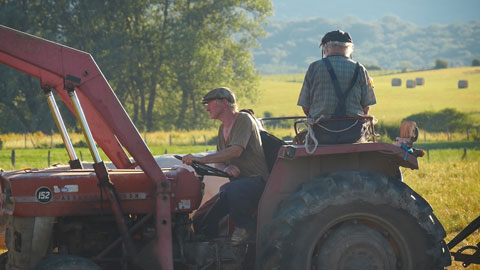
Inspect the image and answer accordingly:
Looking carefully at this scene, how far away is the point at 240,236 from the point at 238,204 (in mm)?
246

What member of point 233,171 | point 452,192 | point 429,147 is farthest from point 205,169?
point 429,147

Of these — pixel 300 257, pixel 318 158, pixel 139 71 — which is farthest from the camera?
pixel 139 71

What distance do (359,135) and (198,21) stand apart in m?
43.6

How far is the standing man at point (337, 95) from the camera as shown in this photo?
5.67 metres

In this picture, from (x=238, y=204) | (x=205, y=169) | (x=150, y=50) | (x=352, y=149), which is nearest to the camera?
(x=352, y=149)

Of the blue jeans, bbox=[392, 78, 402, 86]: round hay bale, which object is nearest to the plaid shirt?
the blue jeans

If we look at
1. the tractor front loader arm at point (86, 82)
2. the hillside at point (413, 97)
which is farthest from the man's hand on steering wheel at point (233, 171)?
the hillside at point (413, 97)

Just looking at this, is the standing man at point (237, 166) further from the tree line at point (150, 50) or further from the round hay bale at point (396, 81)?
the round hay bale at point (396, 81)

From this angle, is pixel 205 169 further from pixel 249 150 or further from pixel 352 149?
pixel 352 149

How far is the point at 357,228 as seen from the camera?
5.37 m

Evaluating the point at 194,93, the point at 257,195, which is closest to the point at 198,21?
the point at 194,93

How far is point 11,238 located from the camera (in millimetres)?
5504

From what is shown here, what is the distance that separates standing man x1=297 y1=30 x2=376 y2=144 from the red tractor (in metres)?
0.18

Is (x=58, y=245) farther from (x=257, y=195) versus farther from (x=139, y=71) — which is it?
(x=139, y=71)
